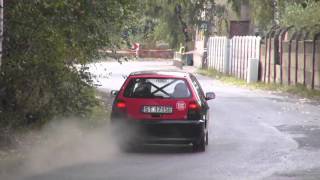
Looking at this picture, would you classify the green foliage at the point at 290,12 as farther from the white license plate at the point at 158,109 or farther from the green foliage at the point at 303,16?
the white license plate at the point at 158,109

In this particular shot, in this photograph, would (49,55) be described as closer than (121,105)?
No

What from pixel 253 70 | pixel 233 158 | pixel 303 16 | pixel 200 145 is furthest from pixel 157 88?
pixel 253 70

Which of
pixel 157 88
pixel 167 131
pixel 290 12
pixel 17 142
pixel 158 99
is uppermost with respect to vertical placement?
pixel 290 12

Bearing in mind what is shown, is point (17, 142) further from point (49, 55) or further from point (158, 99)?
point (158, 99)

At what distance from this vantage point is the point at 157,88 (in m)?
13.2

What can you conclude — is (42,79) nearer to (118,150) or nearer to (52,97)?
(52,97)

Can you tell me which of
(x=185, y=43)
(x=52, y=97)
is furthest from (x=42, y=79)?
(x=185, y=43)

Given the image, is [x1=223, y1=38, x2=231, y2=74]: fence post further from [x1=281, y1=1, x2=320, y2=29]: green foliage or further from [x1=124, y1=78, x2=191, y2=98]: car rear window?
[x1=124, y1=78, x2=191, y2=98]: car rear window

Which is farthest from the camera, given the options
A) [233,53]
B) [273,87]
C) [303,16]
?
[233,53]

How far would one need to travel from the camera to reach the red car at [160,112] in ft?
42.2

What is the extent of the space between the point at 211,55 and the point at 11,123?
3906 cm

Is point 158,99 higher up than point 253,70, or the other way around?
point 158,99

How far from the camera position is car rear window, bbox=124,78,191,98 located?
13.1m

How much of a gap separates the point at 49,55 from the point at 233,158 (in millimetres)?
3643
